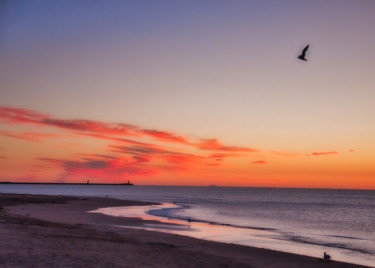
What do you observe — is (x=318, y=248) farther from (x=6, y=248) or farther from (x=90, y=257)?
(x=6, y=248)

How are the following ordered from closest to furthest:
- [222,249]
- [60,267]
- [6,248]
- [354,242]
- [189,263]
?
[60,267] → [6,248] → [189,263] → [222,249] → [354,242]

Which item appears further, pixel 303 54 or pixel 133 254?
pixel 303 54

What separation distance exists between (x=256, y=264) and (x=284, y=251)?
217 inches

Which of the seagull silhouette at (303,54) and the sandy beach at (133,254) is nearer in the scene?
Answer: the sandy beach at (133,254)

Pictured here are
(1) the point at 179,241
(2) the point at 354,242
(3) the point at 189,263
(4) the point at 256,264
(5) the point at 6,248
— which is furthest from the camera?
(2) the point at 354,242

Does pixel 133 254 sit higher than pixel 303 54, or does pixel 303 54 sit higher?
pixel 303 54

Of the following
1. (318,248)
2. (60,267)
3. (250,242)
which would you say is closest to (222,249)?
(250,242)

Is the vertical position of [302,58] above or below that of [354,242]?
above

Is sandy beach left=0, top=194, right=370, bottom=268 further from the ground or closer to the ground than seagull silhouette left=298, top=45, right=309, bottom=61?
closer to the ground

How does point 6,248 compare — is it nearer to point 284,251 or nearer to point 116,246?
point 116,246

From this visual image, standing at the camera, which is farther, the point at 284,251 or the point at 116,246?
the point at 284,251

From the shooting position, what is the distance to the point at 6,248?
14.6 meters

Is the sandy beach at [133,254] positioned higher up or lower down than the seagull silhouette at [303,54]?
lower down

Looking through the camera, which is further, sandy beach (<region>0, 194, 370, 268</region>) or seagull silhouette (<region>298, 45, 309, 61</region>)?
seagull silhouette (<region>298, 45, 309, 61</region>)
